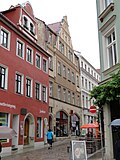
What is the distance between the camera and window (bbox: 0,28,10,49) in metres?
21.5

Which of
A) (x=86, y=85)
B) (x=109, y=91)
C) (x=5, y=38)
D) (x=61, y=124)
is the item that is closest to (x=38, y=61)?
(x=5, y=38)

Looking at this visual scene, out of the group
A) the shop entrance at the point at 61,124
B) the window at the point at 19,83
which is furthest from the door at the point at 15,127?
the shop entrance at the point at 61,124

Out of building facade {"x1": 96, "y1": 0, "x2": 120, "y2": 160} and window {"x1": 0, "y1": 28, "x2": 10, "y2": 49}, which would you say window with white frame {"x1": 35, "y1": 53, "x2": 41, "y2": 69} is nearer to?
window {"x1": 0, "y1": 28, "x2": 10, "y2": 49}

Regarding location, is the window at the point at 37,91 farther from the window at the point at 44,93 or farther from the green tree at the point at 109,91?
the green tree at the point at 109,91

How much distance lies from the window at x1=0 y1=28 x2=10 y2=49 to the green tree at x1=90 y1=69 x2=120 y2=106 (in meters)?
10.5

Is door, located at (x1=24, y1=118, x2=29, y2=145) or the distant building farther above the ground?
the distant building

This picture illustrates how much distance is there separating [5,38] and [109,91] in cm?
1221

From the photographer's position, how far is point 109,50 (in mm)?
15328

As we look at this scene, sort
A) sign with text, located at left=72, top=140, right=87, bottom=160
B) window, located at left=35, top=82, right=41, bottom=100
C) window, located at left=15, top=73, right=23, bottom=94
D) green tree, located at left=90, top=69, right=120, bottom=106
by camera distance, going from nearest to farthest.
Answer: sign with text, located at left=72, top=140, right=87, bottom=160
green tree, located at left=90, top=69, right=120, bottom=106
window, located at left=15, top=73, right=23, bottom=94
window, located at left=35, top=82, right=41, bottom=100

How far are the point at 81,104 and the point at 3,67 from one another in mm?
29224

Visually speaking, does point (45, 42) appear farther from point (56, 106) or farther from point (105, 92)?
point (105, 92)

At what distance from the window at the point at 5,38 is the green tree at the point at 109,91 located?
1052 cm

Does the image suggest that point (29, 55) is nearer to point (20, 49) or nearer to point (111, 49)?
point (20, 49)

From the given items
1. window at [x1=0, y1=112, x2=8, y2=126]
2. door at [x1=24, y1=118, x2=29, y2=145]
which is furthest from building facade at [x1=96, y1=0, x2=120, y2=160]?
door at [x1=24, y1=118, x2=29, y2=145]
